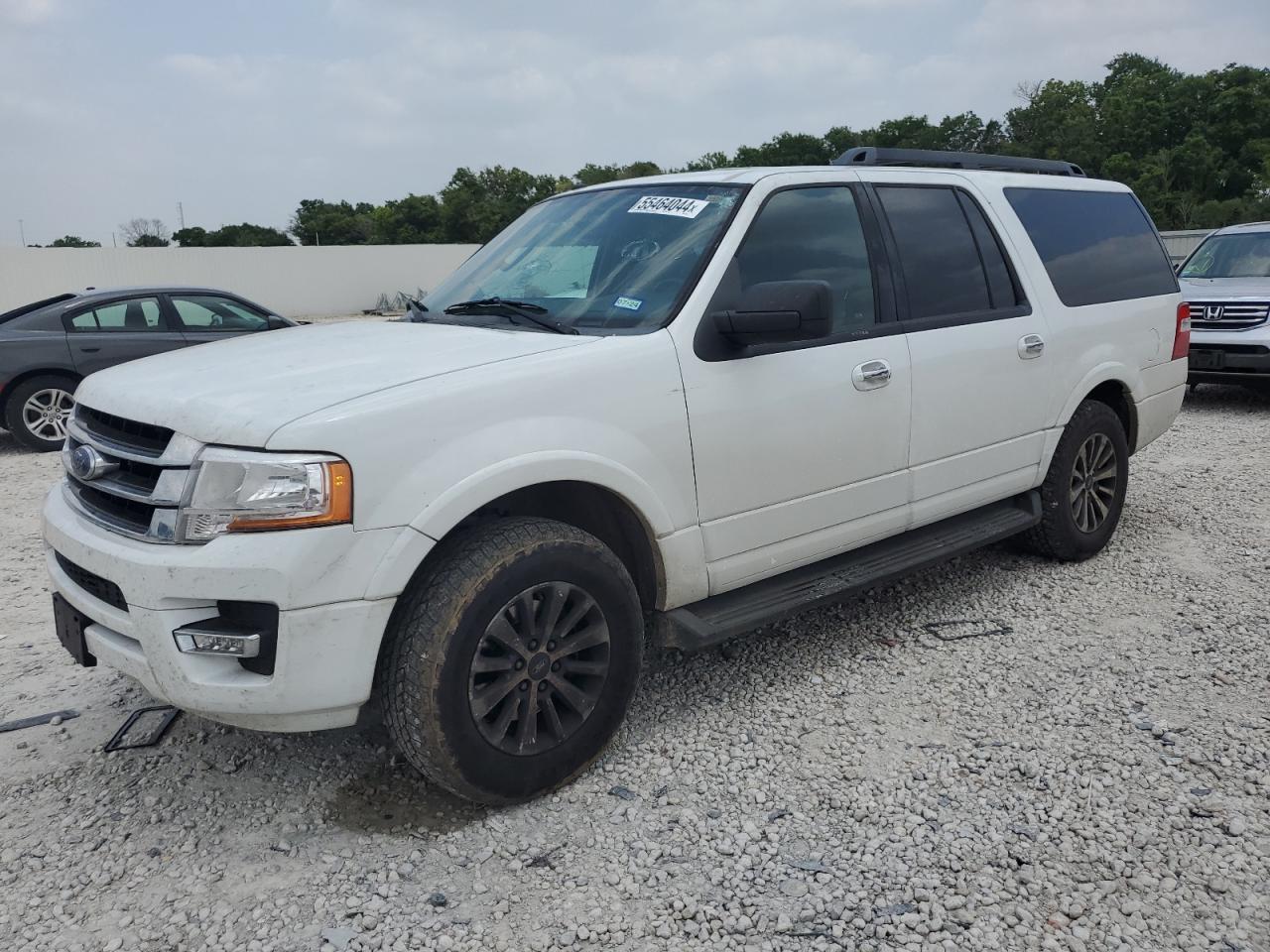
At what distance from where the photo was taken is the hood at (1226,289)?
384 inches

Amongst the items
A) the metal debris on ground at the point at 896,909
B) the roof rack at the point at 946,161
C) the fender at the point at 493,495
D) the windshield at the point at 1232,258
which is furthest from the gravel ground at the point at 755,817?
the windshield at the point at 1232,258

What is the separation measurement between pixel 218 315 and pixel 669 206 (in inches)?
313

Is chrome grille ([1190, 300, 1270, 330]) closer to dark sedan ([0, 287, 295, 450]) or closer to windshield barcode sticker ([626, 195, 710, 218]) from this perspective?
windshield barcode sticker ([626, 195, 710, 218])

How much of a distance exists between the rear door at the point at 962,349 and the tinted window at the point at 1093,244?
0.37 metres

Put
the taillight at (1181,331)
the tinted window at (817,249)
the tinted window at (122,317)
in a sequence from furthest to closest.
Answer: the tinted window at (122,317) → the taillight at (1181,331) → the tinted window at (817,249)

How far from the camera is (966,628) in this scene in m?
4.44

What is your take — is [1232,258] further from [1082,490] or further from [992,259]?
[992,259]

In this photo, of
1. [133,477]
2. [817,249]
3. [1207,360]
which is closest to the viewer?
[133,477]

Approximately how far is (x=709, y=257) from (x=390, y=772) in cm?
205

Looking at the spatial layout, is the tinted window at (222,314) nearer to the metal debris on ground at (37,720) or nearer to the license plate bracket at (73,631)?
the metal debris on ground at (37,720)

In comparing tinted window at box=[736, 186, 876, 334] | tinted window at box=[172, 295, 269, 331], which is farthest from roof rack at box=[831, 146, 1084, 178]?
tinted window at box=[172, 295, 269, 331]

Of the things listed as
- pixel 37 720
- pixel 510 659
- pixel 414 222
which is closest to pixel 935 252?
pixel 510 659

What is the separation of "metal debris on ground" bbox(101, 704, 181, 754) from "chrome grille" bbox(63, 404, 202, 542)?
2.61 ft

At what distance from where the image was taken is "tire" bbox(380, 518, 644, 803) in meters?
2.76
